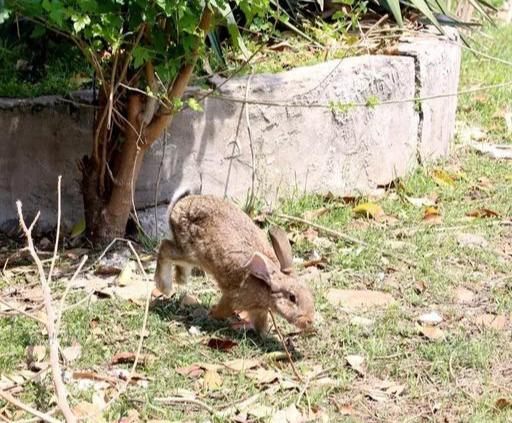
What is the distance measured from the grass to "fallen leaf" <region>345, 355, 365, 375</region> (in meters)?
0.02

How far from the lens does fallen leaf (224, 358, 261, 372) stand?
4.79 m

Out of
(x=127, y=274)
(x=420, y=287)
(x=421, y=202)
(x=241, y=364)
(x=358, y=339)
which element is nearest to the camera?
(x=241, y=364)

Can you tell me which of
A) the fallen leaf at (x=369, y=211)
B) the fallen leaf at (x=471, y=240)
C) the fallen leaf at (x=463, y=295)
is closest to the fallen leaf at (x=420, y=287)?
the fallen leaf at (x=463, y=295)

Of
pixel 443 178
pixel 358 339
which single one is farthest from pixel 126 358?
pixel 443 178

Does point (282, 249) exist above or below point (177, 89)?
below

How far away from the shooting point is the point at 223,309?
527 cm

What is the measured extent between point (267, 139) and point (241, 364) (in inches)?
85.6

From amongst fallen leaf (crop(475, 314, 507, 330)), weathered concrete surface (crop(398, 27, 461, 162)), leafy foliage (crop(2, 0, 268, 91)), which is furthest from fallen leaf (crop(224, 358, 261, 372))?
weathered concrete surface (crop(398, 27, 461, 162))

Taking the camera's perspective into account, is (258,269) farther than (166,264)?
No

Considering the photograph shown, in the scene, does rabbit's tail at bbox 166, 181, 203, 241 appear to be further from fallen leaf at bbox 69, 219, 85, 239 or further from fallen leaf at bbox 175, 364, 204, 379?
fallen leaf at bbox 175, 364, 204, 379

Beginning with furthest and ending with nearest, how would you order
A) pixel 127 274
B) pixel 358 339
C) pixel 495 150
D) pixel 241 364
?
pixel 495 150, pixel 127 274, pixel 358 339, pixel 241 364

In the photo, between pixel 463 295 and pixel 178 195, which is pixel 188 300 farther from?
pixel 463 295

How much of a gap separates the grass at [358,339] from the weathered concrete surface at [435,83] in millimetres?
945

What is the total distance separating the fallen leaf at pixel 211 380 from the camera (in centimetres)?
462
